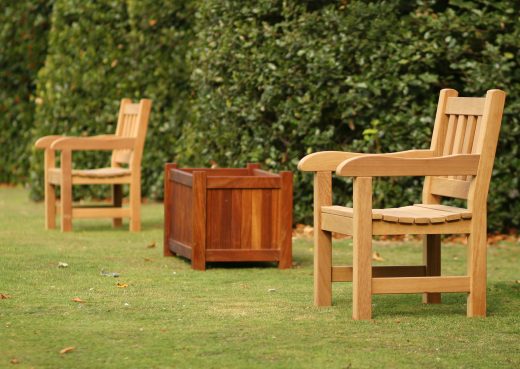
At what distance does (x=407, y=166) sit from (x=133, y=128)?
4988 millimetres

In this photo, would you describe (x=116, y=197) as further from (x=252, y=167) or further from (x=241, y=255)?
(x=241, y=255)

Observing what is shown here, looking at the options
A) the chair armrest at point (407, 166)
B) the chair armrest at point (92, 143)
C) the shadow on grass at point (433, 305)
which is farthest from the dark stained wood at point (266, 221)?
the chair armrest at point (92, 143)

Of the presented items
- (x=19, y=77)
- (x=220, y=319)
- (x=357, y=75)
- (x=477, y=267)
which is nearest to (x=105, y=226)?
(x=357, y=75)

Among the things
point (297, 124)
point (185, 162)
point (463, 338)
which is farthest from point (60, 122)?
point (463, 338)

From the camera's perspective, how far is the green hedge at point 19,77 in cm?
1366

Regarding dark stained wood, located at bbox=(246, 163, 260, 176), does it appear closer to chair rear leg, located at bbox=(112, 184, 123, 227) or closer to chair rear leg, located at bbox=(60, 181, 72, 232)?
chair rear leg, located at bbox=(60, 181, 72, 232)

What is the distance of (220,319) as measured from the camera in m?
5.66

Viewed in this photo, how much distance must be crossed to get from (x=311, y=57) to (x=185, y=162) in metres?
2.65

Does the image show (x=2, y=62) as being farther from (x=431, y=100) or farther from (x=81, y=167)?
(x=431, y=100)

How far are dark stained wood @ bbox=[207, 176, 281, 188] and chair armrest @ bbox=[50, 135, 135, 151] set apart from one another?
2419 mm

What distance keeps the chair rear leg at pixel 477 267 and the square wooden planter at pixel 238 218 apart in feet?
6.91

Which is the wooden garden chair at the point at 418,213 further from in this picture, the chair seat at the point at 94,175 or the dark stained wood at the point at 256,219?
the chair seat at the point at 94,175

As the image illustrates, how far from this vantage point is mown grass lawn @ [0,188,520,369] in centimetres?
475

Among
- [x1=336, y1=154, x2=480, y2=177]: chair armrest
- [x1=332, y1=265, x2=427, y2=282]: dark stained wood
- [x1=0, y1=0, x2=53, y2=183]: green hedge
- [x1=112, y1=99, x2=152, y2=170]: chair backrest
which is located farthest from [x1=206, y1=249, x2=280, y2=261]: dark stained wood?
[x1=0, y1=0, x2=53, y2=183]: green hedge
